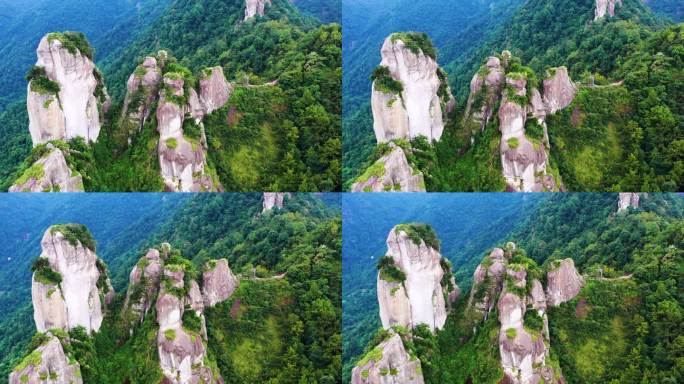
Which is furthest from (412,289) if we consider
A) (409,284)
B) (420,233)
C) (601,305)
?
(601,305)

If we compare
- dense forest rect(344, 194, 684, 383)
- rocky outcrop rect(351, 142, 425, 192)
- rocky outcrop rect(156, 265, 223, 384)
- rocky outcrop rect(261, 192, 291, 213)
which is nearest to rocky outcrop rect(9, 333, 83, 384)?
rocky outcrop rect(156, 265, 223, 384)

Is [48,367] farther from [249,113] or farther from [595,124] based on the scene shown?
[595,124]

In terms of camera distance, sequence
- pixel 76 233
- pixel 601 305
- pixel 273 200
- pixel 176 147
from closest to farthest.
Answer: pixel 176 147 → pixel 76 233 → pixel 601 305 → pixel 273 200

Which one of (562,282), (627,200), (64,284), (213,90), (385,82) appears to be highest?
(213,90)

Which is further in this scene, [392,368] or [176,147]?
[392,368]

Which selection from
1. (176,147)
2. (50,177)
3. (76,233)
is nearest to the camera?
(50,177)

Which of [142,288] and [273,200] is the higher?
[273,200]
